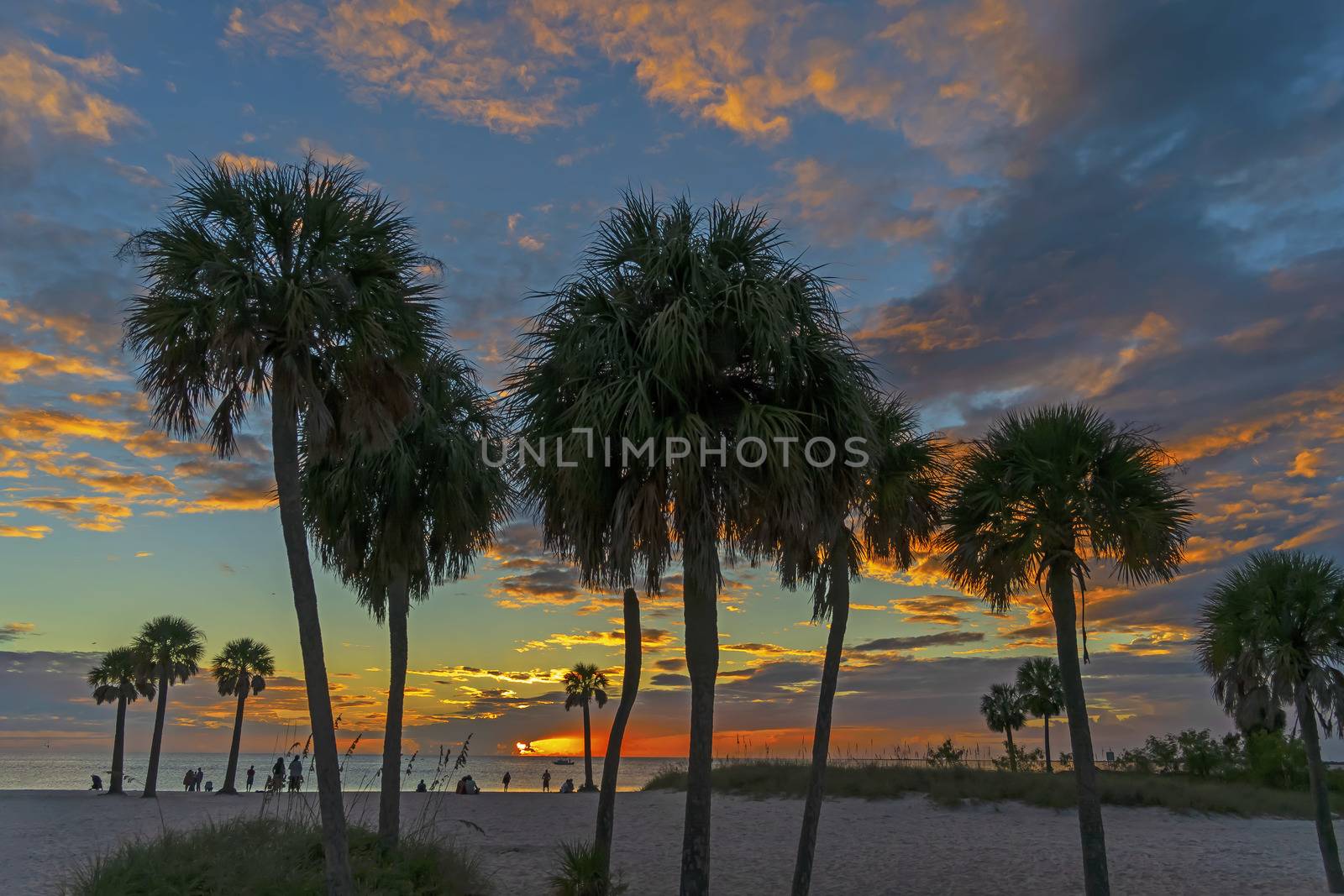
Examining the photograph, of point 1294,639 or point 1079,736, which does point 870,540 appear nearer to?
point 1079,736

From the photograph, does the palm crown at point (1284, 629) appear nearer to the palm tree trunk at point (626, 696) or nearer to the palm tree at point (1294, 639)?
the palm tree at point (1294, 639)

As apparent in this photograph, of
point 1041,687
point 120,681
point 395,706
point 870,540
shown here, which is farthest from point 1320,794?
point 120,681

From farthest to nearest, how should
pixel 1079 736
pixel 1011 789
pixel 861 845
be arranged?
pixel 1011 789, pixel 861 845, pixel 1079 736

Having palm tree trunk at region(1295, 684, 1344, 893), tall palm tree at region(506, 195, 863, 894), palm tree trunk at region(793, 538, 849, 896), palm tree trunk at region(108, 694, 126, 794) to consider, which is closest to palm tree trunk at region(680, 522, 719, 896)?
tall palm tree at region(506, 195, 863, 894)

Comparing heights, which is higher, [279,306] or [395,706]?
[279,306]

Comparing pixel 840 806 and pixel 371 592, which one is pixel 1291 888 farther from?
pixel 371 592

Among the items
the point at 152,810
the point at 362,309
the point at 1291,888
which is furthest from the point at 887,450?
the point at 152,810

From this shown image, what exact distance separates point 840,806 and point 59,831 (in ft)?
82.1

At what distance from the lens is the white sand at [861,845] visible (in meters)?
19.4

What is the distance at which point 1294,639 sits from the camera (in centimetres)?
1980

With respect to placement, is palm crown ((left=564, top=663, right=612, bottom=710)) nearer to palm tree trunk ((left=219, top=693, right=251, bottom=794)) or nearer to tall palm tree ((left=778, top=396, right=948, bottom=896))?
palm tree trunk ((left=219, top=693, right=251, bottom=794))

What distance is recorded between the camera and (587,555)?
13000 millimetres

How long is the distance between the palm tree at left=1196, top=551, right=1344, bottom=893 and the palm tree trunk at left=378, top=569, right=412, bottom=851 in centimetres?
1810

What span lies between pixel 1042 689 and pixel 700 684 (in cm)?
5341
